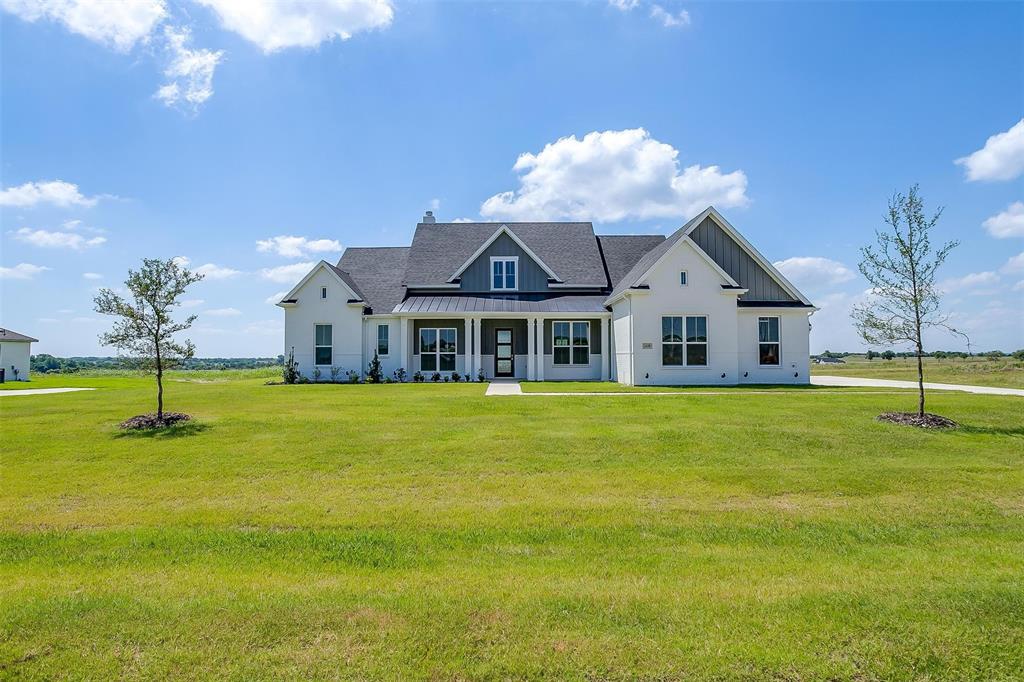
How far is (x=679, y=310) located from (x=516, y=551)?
18091 mm

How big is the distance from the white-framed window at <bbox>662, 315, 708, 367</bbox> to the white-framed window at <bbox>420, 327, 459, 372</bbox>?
33.2 feet

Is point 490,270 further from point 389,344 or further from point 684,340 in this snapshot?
point 684,340

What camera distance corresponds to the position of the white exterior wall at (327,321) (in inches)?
1025

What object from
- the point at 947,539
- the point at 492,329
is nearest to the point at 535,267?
the point at 492,329

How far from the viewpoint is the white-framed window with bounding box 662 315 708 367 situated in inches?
875

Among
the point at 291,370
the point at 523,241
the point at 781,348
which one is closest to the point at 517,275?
the point at 523,241

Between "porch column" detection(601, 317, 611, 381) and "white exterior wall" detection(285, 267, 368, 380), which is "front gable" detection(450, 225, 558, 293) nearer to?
"porch column" detection(601, 317, 611, 381)

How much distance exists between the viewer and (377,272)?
29938 mm

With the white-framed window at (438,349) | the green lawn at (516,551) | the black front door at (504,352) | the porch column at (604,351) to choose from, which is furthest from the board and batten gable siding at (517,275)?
the green lawn at (516,551)

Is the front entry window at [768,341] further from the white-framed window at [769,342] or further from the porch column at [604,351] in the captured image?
the porch column at [604,351]

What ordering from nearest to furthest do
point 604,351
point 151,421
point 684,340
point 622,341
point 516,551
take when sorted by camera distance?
1. point 516,551
2. point 151,421
3. point 684,340
4. point 622,341
5. point 604,351

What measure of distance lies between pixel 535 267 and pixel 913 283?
57.4ft

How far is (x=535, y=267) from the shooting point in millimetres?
28156

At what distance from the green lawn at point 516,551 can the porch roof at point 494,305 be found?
13.6 metres
